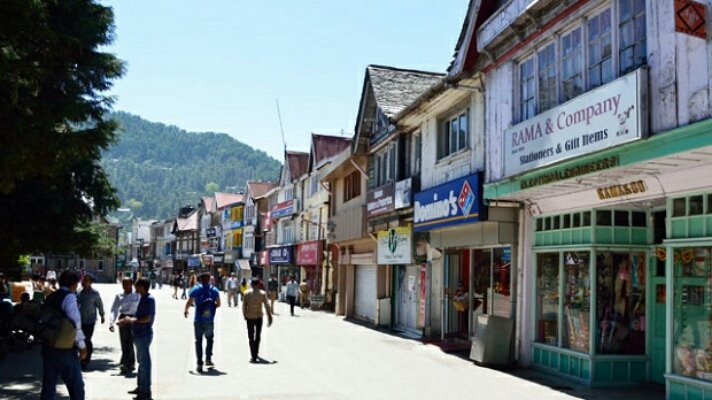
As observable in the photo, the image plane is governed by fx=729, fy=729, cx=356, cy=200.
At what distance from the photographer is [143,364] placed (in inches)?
412

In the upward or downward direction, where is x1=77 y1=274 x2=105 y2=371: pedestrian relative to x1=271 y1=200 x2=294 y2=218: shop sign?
downward

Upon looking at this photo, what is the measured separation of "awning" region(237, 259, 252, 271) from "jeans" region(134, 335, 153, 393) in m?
53.3

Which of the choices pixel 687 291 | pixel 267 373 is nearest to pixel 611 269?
pixel 687 291

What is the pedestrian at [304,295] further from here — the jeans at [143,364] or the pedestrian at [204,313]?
the jeans at [143,364]

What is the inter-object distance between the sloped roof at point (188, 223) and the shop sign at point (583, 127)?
81.1 meters

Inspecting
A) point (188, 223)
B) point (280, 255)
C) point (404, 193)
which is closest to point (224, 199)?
point (188, 223)

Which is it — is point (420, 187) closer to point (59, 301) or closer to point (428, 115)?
point (428, 115)

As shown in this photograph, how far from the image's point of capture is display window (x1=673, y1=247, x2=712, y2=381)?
31.5 ft

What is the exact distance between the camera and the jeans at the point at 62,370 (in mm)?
8555

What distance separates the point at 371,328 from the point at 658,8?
16934mm

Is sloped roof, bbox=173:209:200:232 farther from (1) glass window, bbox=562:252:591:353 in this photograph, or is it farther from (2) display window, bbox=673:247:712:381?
(2) display window, bbox=673:247:712:381

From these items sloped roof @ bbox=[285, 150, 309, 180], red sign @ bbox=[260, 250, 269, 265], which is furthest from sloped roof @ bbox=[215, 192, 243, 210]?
sloped roof @ bbox=[285, 150, 309, 180]

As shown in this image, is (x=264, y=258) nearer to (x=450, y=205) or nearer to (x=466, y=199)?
(x=450, y=205)

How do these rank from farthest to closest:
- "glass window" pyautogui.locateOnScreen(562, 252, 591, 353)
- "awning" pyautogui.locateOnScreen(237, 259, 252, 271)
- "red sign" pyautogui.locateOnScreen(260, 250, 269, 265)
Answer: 1. "awning" pyautogui.locateOnScreen(237, 259, 252, 271)
2. "red sign" pyautogui.locateOnScreen(260, 250, 269, 265)
3. "glass window" pyautogui.locateOnScreen(562, 252, 591, 353)
